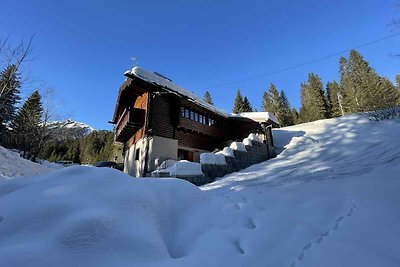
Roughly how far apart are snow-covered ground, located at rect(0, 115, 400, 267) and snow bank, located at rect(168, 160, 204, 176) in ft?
22.1

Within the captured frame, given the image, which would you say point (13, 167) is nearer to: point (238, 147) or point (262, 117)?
point (238, 147)

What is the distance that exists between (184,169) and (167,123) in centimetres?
822

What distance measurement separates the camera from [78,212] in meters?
2.58

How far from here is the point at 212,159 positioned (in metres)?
12.6

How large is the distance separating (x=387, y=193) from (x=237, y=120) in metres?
20.9

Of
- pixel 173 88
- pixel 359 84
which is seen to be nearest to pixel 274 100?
pixel 359 84

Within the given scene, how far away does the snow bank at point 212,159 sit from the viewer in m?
12.3

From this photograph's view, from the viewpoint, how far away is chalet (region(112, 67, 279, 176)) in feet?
57.1

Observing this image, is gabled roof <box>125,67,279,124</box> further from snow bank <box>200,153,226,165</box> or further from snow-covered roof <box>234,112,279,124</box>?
snow bank <box>200,153,226,165</box>

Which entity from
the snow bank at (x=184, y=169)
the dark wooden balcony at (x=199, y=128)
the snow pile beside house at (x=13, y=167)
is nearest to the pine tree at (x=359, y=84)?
the dark wooden balcony at (x=199, y=128)

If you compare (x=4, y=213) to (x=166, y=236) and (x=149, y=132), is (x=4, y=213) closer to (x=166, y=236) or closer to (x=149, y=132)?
(x=166, y=236)

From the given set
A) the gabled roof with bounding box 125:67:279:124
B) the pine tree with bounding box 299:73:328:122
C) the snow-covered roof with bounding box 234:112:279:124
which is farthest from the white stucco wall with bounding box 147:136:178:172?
the pine tree with bounding box 299:73:328:122

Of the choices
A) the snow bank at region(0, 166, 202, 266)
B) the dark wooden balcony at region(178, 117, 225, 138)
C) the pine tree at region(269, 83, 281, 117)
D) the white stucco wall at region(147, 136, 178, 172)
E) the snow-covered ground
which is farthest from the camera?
the pine tree at region(269, 83, 281, 117)

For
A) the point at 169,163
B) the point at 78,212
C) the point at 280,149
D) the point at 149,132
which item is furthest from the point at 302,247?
the point at 280,149
